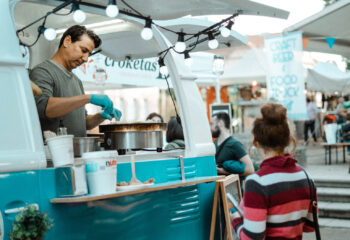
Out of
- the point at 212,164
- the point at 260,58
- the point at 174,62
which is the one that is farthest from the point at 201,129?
the point at 260,58

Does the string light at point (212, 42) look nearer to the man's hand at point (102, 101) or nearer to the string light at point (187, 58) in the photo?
the string light at point (187, 58)

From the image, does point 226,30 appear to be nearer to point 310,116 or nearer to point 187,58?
point 187,58

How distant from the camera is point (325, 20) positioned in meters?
10.3

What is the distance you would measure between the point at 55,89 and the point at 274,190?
1.96m

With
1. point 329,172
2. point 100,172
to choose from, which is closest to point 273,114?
point 100,172

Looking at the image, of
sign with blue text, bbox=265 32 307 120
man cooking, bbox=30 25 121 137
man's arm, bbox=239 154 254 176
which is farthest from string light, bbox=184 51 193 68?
sign with blue text, bbox=265 32 307 120

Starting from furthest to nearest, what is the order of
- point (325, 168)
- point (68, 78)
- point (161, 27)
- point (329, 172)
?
1. point (325, 168)
2. point (329, 172)
3. point (161, 27)
4. point (68, 78)

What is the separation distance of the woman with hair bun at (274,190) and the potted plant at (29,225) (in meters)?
1.12

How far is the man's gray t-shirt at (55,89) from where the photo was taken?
335cm

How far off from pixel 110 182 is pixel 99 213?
321 mm

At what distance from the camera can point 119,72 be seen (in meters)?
7.73

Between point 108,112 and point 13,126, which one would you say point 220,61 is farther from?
point 13,126

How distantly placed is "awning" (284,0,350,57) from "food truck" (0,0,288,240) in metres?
5.71

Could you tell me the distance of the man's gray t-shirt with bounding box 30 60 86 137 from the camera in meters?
3.35
